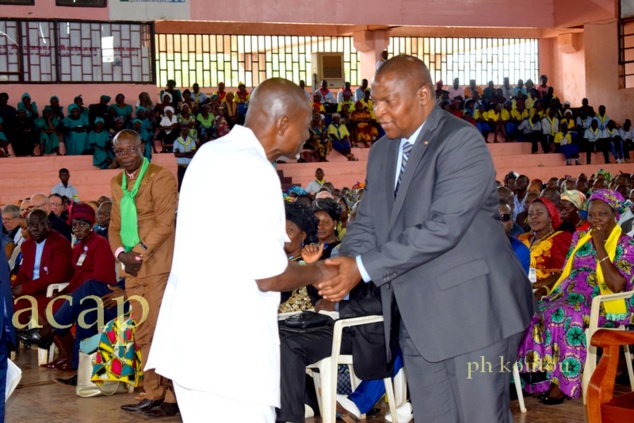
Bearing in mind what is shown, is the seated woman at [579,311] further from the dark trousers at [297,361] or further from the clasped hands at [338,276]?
the clasped hands at [338,276]

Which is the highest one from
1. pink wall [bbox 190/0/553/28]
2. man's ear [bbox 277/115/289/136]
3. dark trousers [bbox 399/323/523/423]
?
pink wall [bbox 190/0/553/28]

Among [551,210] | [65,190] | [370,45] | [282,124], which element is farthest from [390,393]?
[370,45]

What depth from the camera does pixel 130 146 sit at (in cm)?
588

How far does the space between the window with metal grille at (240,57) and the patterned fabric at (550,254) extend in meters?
16.5

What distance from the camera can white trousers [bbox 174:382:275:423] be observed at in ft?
8.93

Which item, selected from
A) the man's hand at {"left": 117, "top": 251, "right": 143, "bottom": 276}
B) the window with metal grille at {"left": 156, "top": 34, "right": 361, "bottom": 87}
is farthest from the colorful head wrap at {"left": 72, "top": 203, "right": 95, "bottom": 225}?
the window with metal grille at {"left": 156, "top": 34, "right": 361, "bottom": 87}

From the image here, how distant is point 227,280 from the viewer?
8.75ft

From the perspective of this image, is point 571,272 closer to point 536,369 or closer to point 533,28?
point 536,369

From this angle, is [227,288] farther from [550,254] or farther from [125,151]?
[550,254]

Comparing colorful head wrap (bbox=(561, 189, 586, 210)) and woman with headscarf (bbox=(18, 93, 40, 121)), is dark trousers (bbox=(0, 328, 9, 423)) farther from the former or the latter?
woman with headscarf (bbox=(18, 93, 40, 121))

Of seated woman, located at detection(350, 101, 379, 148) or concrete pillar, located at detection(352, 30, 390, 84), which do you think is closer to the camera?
seated woman, located at detection(350, 101, 379, 148)

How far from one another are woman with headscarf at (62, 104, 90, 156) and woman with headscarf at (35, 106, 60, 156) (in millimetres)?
185

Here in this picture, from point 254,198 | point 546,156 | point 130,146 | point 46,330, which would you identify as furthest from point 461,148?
point 546,156

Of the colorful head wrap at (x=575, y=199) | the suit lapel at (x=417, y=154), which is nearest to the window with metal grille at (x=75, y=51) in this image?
the colorful head wrap at (x=575, y=199)
